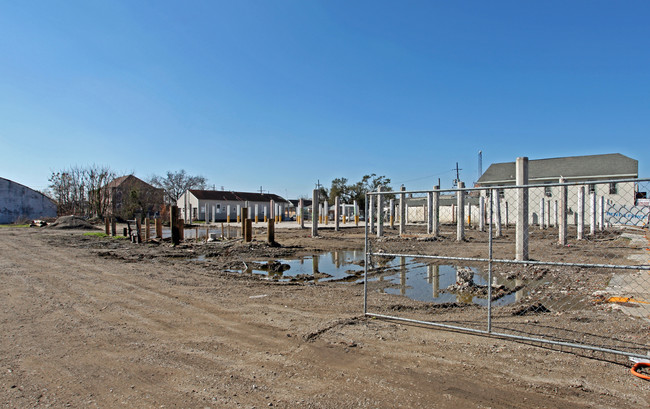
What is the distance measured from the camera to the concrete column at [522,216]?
9.92 m

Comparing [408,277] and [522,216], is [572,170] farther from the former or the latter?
[408,277]

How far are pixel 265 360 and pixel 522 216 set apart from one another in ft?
28.2

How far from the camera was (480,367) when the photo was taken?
418 cm

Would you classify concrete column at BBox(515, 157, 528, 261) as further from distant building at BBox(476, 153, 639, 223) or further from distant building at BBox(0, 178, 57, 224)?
distant building at BBox(0, 178, 57, 224)

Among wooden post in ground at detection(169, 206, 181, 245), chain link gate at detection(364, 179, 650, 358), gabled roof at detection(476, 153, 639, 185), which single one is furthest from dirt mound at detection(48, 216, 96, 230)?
gabled roof at detection(476, 153, 639, 185)

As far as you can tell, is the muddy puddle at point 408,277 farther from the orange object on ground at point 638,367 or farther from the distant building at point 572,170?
the distant building at point 572,170

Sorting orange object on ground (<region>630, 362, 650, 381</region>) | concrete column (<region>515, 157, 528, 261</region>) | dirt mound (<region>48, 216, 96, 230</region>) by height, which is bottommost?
orange object on ground (<region>630, 362, 650, 381</region>)

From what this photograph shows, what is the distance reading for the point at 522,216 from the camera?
33.7ft

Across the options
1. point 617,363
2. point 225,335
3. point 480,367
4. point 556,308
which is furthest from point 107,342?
point 556,308

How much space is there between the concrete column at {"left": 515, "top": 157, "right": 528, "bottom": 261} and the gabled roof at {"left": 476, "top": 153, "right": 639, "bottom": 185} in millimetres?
30477

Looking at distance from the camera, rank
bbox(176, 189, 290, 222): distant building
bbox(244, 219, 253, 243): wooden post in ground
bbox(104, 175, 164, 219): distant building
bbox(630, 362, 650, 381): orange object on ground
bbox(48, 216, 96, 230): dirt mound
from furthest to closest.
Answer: bbox(176, 189, 290, 222): distant building < bbox(104, 175, 164, 219): distant building < bbox(48, 216, 96, 230): dirt mound < bbox(244, 219, 253, 243): wooden post in ground < bbox(630, 362, 650, 381): orange object on ground

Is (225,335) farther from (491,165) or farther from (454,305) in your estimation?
(491,165)

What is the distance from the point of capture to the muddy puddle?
8414mm

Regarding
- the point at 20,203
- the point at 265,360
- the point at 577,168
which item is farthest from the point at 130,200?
the point at 577,168
